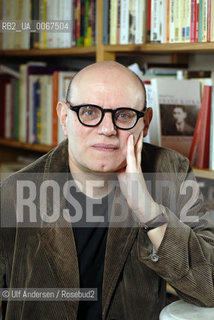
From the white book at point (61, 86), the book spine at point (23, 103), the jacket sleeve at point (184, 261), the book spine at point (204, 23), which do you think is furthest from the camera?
the book spine at point (23, 103)

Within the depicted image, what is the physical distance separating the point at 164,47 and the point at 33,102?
909mm

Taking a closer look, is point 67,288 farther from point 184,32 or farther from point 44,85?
point 44,85

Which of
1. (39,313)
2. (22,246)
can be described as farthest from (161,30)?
(39,313)

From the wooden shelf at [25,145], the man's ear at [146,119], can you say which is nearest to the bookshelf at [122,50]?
the wooden shelf at [25,145]

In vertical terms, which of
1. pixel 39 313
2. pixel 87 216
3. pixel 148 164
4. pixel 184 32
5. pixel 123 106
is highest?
pixel 184 32

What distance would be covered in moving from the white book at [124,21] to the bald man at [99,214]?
0.60 meters

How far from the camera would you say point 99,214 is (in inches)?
55.7

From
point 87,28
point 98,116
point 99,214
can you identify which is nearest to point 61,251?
point 99,214

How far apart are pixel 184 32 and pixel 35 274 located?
92 cm

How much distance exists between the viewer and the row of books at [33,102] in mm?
2371

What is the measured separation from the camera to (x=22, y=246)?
1.40m

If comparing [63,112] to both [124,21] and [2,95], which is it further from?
[2,95]

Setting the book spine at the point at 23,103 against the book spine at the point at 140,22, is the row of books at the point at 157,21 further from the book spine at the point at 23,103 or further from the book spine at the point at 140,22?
the book spine at the point at 23,103

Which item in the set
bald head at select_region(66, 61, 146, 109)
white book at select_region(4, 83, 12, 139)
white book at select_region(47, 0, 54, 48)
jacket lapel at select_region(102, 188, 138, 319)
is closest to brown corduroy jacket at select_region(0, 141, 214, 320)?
jacket lapel at select_region(102, 188, 138, 319)
